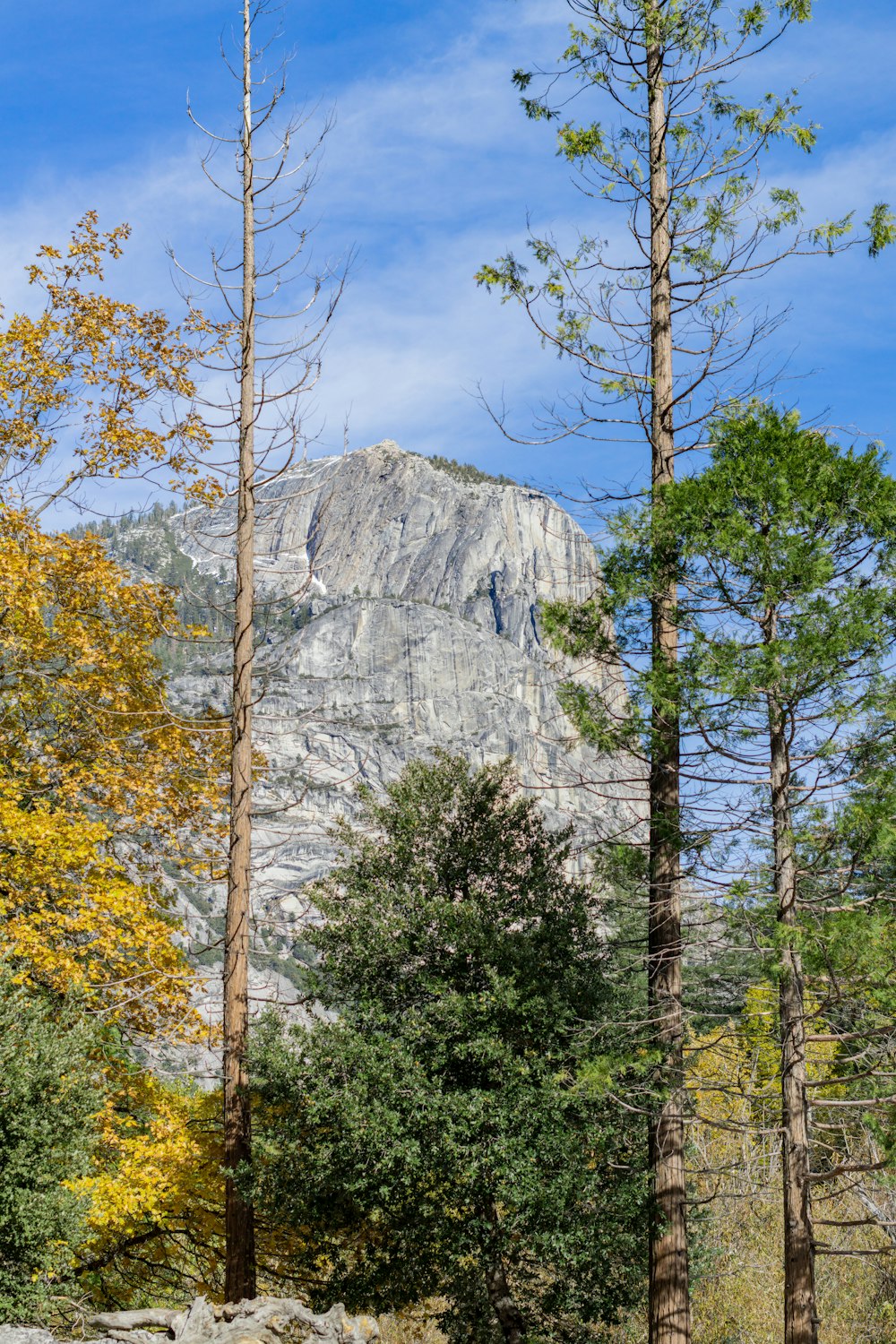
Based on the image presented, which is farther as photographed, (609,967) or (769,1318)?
(769,1318)

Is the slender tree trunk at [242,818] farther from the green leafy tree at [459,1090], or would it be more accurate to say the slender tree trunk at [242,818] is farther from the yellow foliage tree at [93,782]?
the yellow foliage tree at [93,782]

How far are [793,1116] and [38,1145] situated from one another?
7.12 m

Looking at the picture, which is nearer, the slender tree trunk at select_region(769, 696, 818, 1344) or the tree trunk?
the slender tree trunk at select_region(769, 696, 818, 1344)

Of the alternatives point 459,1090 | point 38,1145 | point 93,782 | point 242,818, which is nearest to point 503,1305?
point 459,1090

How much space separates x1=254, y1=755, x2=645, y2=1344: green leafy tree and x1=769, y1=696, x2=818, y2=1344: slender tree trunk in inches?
55.5

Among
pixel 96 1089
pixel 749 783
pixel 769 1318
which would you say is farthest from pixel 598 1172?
pixel 769 1318

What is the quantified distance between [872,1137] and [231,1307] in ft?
15.4

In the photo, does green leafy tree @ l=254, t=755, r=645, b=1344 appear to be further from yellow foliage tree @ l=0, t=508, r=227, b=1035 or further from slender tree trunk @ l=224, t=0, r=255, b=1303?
yellow foliage tree @ l=0, t=508, r=227, b=1035

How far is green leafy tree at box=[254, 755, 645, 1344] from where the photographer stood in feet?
32.5

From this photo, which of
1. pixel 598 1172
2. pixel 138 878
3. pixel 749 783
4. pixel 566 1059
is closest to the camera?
pixel 749 783

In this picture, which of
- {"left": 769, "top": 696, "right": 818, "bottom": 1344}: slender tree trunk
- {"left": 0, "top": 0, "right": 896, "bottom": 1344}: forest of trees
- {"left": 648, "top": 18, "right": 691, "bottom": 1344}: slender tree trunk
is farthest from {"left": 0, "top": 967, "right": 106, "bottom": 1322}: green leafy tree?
{"left": 769, "top": 696, "right": 818, "bottom": 1344}: slender tree trunk

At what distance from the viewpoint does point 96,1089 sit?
11.2 metres

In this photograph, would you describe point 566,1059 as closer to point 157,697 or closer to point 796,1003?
point 796,1003

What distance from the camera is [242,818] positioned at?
1102 centimetres
